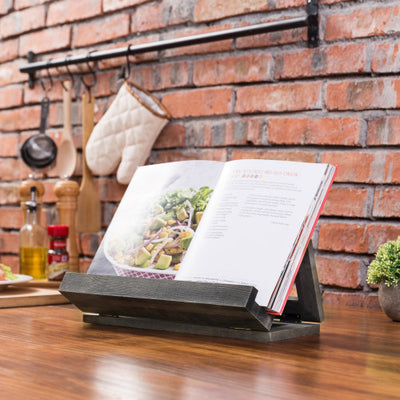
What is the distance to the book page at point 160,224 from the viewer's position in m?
1.04

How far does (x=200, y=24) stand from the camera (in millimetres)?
1734

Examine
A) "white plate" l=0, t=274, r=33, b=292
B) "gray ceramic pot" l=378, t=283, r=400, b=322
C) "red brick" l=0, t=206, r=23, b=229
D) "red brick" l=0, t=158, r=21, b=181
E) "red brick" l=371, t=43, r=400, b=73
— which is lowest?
"white plate" l=0, t=274, r=33, b=292

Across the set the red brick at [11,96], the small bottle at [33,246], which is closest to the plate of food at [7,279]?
the small bottle at [33,246]

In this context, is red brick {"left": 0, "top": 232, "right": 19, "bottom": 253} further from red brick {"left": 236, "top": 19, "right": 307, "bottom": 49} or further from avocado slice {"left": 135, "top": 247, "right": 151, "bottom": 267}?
avocado slice {"left": 135, "top": 247, "right": 151, "bottom": 267}

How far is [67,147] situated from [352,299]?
40.0 inches

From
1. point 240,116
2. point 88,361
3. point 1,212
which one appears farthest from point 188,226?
point 1,212

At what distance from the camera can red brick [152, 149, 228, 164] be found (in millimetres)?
1671

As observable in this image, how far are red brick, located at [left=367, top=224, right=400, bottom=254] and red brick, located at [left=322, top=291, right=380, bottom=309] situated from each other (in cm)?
10

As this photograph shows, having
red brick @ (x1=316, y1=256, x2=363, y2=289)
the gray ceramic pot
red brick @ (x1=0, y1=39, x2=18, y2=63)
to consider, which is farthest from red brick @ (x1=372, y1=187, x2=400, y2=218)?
red brick @ (x1=0, y1=39, x2=18, y2=63)

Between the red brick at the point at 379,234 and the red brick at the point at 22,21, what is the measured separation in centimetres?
133

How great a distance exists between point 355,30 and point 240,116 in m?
0.35

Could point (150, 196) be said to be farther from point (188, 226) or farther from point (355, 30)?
point (355, 30)

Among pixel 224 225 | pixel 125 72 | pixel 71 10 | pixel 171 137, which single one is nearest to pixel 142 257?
pixel 224 225

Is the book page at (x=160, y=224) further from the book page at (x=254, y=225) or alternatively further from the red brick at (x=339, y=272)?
the red brick at (x=339, y=272)
